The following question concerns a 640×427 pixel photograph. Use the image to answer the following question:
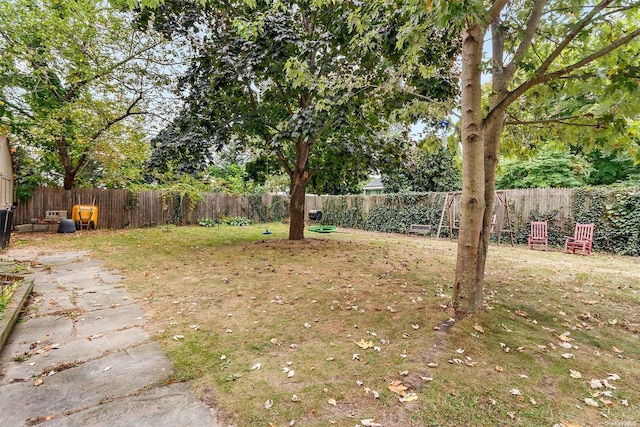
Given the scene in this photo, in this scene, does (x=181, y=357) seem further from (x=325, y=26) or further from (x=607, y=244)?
(x=607, y=244)

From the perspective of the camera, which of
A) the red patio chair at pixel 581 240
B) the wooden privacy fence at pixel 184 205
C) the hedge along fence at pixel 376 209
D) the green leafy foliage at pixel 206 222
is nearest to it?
the red patio chair at pixel 581 240

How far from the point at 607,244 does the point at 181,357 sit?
36.6 ft

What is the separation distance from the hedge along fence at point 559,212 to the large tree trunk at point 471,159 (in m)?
8.42

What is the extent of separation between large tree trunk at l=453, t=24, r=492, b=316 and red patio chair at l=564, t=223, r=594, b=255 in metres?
7.86

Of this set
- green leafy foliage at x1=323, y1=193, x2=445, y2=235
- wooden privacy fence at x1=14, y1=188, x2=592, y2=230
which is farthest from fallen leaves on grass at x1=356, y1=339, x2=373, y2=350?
green leafy foliage at x1=323, y1=193, x2=445, y2=235

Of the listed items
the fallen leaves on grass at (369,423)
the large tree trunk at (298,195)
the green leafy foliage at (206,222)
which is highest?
the large tree trunk at (298,195)

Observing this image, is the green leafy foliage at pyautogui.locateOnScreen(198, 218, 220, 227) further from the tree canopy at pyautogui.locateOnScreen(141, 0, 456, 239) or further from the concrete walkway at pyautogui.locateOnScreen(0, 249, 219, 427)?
the concrete walkway at pyautogui.locateOnScreen(0, 249, 219, 427)

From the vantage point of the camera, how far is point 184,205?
16.0 metres

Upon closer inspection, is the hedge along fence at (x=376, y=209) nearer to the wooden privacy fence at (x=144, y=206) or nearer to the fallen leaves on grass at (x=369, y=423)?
the wooden privacy fence at (x=144, y=206)

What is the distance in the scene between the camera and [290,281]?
5.14 m

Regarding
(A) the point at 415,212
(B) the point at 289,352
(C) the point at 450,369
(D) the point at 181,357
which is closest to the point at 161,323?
(D) the point at 181,357

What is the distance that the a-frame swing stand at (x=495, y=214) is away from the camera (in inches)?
423

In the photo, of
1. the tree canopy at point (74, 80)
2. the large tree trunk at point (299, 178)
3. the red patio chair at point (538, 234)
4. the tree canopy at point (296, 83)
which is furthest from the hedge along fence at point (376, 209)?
the large tree trunk at point (299, 178)

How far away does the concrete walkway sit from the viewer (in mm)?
1936
